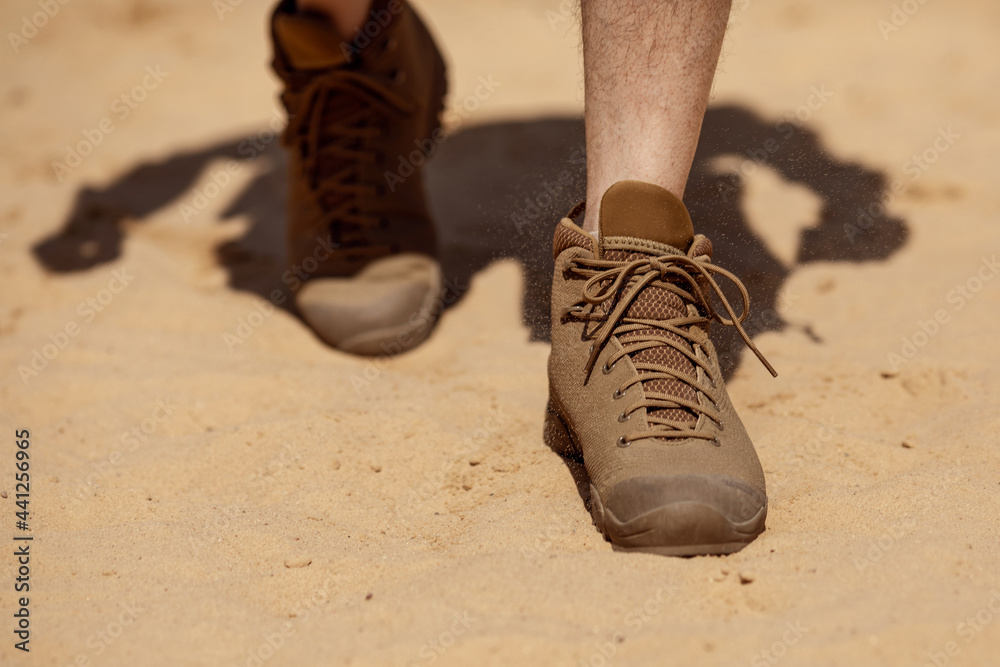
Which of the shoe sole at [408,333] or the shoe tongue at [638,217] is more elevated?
the shoe tongue at [638,217]

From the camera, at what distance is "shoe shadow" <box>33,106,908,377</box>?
164 centimetres

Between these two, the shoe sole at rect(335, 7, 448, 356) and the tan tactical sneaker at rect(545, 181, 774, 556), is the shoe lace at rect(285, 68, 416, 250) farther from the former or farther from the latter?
the tan tactical sneaker at rect(545, 181, 774, 556)

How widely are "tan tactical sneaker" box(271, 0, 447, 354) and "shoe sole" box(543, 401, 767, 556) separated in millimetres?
939

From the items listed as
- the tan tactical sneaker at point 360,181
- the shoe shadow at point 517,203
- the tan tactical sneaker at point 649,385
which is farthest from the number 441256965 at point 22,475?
the tan tactical sneaker at point 649,385

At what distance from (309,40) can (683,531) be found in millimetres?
1457

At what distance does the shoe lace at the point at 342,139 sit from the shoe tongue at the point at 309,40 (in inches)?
1.9

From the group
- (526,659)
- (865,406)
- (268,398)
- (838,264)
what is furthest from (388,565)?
(838,264)

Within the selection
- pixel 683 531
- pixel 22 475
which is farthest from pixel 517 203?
pixel 22 475

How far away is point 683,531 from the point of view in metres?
1.15

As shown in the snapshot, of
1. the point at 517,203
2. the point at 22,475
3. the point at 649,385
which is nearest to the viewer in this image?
the point at 649,385

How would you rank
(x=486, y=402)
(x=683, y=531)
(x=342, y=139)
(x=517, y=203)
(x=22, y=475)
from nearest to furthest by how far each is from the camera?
(x=683, y=531) → (x=22, y=475) → (x=486, y=402) → (x=517, y=203) → (x=342, y=139)

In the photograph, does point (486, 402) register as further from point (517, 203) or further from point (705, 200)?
point (705, 200)

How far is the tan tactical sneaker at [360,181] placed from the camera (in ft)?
6.37

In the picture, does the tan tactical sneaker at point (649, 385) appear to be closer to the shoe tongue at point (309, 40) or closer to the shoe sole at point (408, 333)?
the shoe sole at point (408, 333)
